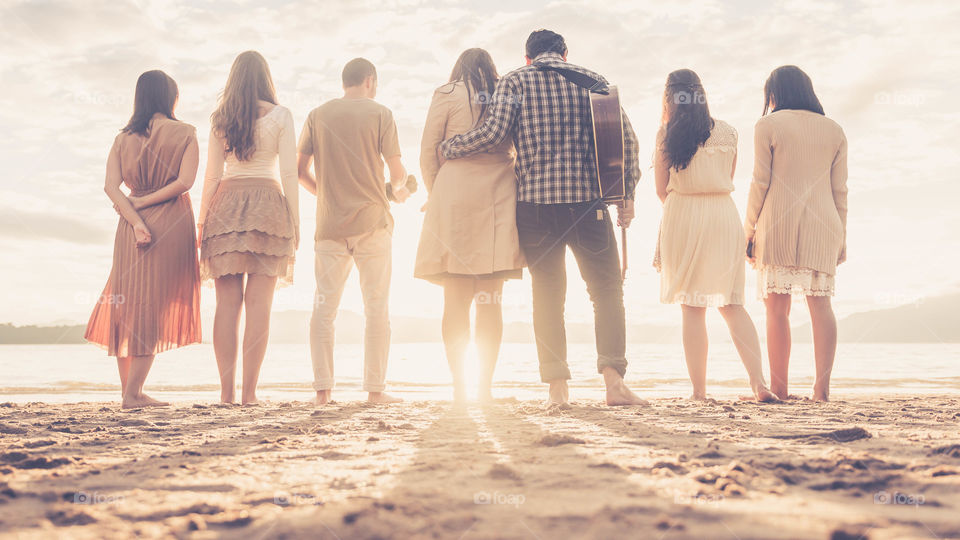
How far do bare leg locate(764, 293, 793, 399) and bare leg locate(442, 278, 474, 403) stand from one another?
74.0 inches

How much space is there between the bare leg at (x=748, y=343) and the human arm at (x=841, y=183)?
0.77 metres

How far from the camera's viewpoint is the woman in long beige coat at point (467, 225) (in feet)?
12.6

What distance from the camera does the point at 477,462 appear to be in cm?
200

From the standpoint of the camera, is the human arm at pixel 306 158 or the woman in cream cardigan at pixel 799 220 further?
the human arm at pixel 306 158

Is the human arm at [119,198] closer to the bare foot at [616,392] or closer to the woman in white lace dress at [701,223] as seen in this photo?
the bare foot at [616,392]

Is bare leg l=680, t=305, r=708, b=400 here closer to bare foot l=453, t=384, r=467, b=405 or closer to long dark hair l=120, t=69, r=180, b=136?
bare foot l=453, t=384, r=467, b=405

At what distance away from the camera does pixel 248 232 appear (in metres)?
4.05

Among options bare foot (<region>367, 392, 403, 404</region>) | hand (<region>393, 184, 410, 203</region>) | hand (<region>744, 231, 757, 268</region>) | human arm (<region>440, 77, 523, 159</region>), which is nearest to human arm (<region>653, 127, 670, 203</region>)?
hand (<region>744, 231, 757, 268</region>)

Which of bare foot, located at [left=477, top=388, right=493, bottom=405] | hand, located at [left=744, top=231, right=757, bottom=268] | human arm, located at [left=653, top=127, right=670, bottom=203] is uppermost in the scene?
human arm, located at [left=653, top=127, right=670, bottom=203]

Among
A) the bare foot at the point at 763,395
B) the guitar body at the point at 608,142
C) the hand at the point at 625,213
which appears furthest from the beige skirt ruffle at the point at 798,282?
the guitar body at the point at 608,142

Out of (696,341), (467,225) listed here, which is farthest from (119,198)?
(696,341)

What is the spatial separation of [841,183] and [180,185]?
4.17 metres

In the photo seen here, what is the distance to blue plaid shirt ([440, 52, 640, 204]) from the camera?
146 inches

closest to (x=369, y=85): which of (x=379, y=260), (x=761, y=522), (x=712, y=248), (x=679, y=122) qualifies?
(x=379, y=260)
